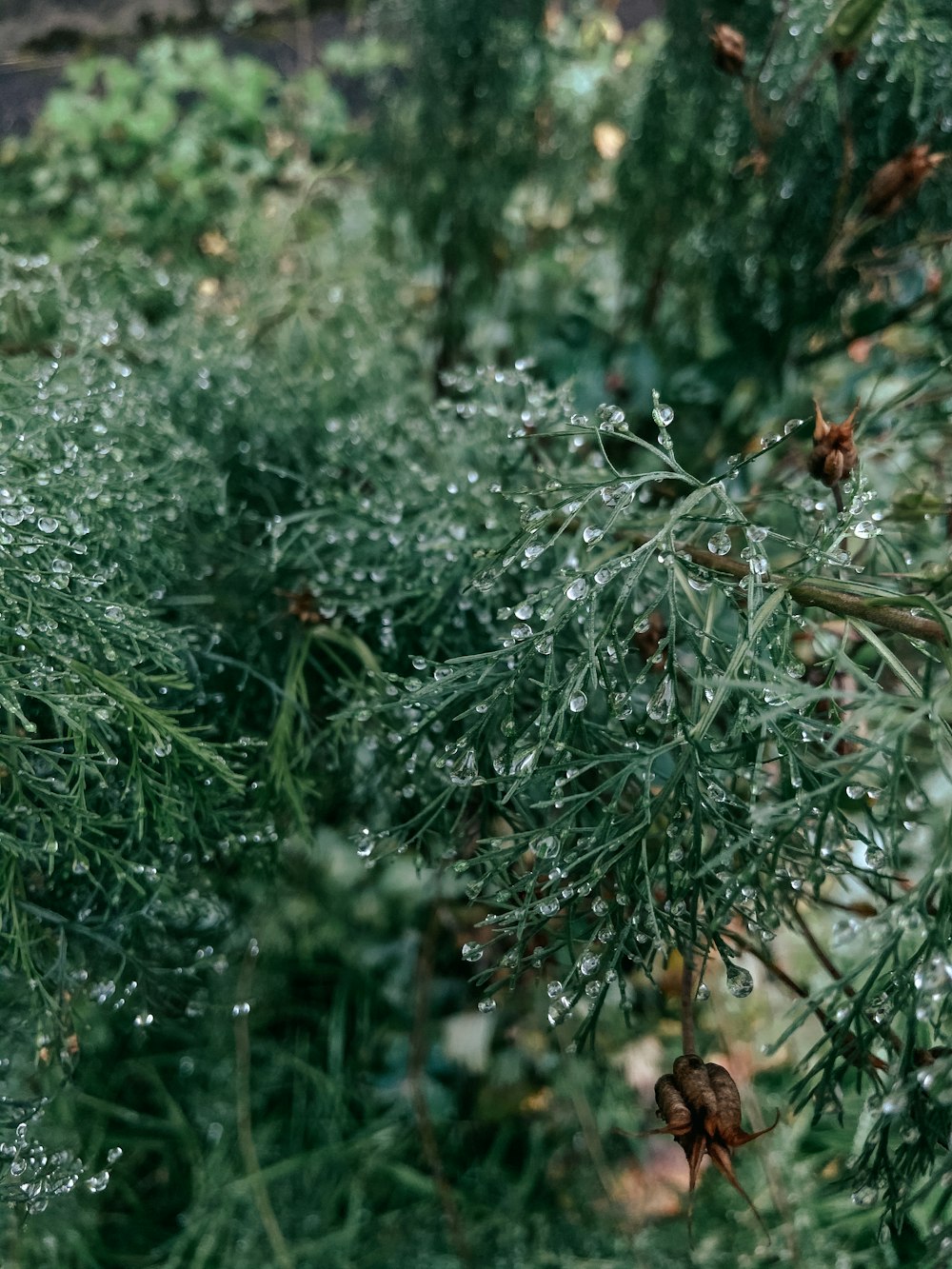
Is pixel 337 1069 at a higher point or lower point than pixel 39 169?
lower

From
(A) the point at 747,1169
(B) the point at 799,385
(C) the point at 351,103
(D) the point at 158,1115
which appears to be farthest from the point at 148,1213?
(C) the point at 351,103

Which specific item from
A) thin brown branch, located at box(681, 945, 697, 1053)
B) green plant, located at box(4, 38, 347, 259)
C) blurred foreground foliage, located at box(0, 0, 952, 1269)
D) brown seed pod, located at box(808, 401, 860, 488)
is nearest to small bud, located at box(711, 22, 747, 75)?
blurred foreground foliage, located at box(0, 0, 952, 1269)

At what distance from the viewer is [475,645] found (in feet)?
2.52

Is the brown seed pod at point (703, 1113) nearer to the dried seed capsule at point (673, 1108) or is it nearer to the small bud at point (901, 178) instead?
the dried seed capsule at point (673, 1108)

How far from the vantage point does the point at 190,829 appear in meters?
0.64

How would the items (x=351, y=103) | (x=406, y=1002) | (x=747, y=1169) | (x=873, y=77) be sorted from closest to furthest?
(x=873, y=77) → (x=747, y=1169) → (x=406, y=1002) → (x=351, y=103)

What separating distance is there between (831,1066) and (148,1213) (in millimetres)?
968

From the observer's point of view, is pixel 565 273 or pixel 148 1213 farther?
pixel 565 273

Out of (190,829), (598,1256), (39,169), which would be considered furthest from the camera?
(39,169)

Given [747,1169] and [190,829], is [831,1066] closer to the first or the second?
[190,829]

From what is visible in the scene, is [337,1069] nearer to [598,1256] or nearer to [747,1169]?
[598,1256]

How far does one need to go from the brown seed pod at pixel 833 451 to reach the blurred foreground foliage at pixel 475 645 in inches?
0.8

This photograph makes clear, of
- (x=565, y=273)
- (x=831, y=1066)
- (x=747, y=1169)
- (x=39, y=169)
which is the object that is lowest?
(x=747, y=1169)

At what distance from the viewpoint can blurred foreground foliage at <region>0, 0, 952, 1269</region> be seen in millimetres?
559
